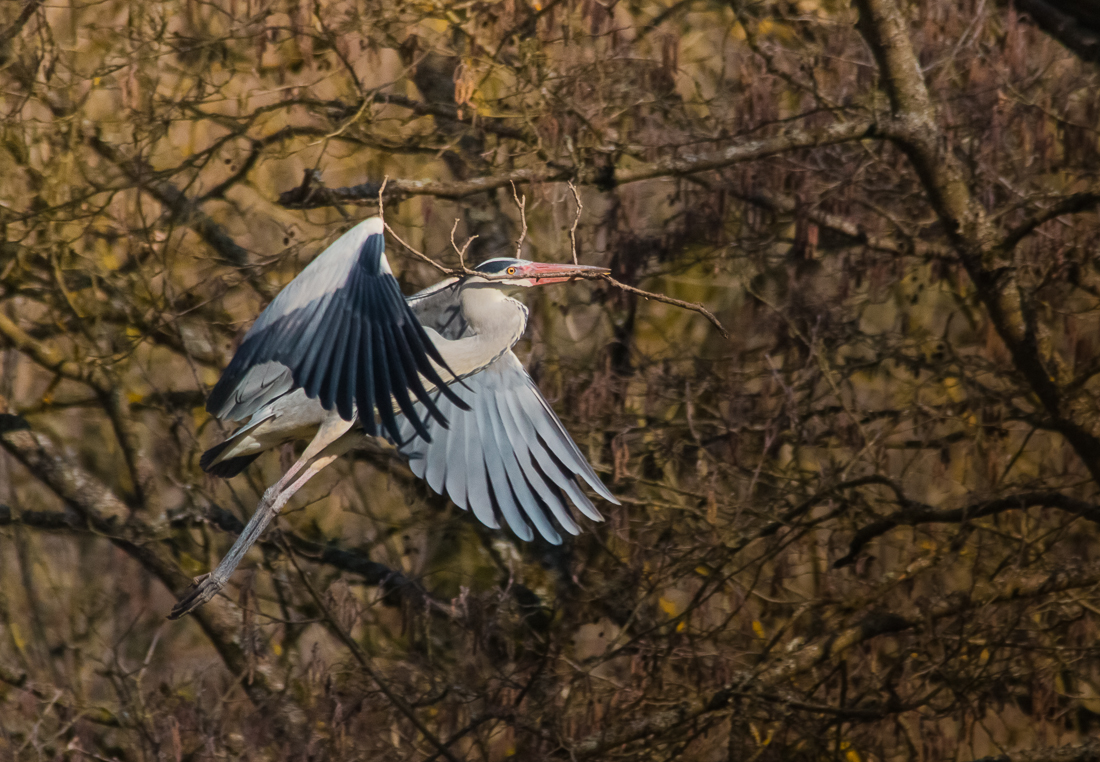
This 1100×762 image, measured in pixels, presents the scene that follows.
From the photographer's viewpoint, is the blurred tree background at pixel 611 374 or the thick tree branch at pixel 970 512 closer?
the thick tree branch at pixel 970 512

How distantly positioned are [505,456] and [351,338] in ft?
3.85

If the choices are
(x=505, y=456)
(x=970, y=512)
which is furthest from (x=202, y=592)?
(x=970, y=512)

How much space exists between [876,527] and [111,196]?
11.9ft

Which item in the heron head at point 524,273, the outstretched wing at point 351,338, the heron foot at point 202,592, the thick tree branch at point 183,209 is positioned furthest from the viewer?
the thick tree branch at point 183,209

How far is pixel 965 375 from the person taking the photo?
5.59 m

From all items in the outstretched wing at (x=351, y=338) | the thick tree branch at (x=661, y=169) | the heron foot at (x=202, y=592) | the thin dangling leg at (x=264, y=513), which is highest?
the thick tree branch at (x=661, y=169)

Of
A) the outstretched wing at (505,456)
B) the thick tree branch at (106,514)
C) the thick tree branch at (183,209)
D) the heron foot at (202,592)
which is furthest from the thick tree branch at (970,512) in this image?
the thick tree branch at (183,209)

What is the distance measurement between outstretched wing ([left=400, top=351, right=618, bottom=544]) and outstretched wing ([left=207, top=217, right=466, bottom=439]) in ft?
3.00

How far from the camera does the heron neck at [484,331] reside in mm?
3422

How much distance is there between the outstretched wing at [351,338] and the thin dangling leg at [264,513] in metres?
0.19

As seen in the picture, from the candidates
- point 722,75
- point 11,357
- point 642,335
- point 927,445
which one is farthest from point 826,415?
point 11,357

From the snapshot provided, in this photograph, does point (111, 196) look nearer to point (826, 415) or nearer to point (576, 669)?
point (576, 669)

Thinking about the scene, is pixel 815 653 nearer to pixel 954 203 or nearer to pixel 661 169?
pixel 954 203

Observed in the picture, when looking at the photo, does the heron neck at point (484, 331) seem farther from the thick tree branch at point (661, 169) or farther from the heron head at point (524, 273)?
the thick tree branch at point (661, 169)
